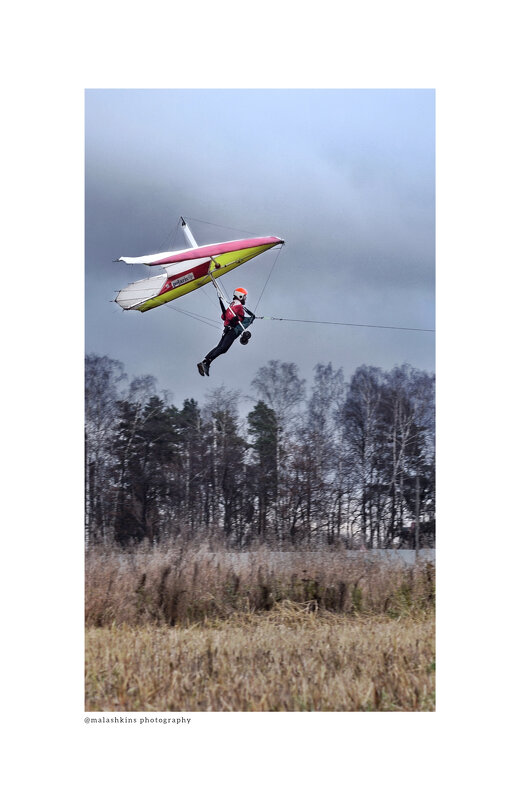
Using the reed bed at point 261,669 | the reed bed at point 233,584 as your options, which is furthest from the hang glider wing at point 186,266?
the reed bed at point 261,669

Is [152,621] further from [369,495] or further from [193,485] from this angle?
[369,495]

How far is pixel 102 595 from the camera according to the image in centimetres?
845

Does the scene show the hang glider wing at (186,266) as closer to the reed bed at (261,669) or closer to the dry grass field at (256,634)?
the dry grass field at (256,634)

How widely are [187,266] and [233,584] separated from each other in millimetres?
3574

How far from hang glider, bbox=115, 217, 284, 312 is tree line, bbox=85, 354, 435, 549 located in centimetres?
155

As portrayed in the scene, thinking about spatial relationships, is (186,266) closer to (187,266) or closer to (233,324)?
(187,266)

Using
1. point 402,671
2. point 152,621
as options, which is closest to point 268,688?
point 402,671

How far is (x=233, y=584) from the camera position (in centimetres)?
881

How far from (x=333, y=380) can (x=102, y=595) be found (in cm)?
447

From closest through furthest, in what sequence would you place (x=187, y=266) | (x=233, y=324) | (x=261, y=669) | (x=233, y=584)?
(x=261, y=669) < (x=187, y=266) < (x=233, y=324) < (x=233, y=584)

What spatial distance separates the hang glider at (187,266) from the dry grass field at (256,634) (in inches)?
118

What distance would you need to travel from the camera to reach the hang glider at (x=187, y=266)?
7750 millimetres

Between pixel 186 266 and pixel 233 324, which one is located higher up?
pixel 186 266

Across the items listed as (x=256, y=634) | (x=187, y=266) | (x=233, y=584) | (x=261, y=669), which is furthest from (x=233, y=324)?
(x=261, y=669)
